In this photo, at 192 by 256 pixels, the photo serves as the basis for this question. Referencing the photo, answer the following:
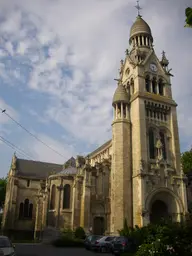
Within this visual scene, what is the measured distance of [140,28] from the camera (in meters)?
52.2

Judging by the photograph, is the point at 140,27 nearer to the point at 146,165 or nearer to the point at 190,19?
the point at 146,165

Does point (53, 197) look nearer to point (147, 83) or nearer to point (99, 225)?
point (99, 225)

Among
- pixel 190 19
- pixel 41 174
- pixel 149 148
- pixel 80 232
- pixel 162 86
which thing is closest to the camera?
pixel 190 19

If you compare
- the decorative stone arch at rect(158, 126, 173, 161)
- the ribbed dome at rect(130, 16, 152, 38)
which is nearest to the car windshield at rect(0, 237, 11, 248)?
the decorative stone arch at rect(158, 126, 173, 161)

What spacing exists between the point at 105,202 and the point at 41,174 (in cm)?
2486

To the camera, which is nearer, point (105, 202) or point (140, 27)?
point (105, 202)

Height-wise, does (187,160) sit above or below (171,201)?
above

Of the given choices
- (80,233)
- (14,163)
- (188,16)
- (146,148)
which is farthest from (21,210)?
(188,16)

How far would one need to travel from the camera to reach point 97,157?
54.0 m

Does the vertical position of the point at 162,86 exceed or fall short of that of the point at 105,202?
it exceeds it

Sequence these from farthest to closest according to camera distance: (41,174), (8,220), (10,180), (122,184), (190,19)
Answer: (41,174), (10,180), (8,220), (122,184), (190,19)

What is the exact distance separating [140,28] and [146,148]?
24977 millimetres

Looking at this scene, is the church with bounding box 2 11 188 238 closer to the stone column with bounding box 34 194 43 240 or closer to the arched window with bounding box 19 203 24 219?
the stone column with bounding box 34 194 43 240

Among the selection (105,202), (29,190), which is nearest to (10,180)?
(29,190)
